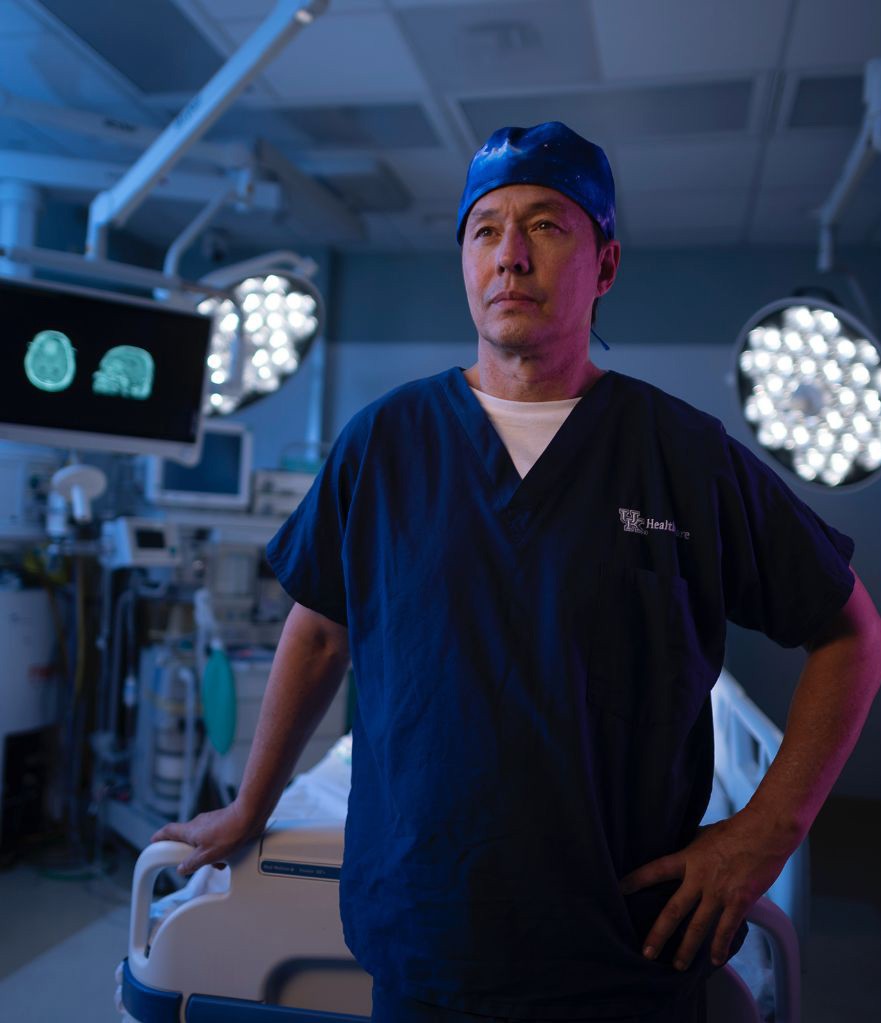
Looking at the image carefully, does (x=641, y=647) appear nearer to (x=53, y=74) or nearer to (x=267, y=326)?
(x=267, y=326)

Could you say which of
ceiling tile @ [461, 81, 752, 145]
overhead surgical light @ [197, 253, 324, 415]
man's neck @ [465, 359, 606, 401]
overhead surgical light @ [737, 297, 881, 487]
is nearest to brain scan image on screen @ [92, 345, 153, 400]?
overhead surgical light @ [197, 253, 324, 415]

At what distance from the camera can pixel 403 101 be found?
10.6 feet

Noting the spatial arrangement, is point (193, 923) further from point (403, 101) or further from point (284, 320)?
point (403, 101)

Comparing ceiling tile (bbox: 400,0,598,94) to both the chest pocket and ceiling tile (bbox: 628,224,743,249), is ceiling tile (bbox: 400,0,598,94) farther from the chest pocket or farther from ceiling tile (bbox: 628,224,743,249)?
the chest pocket

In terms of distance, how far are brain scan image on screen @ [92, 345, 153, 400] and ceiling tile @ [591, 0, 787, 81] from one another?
170 cm

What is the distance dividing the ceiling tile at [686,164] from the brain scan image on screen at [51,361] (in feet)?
7.43

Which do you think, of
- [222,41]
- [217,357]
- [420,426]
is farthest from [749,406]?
[222,41]

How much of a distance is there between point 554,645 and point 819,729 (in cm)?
31

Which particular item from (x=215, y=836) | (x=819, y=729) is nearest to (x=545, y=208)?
(x=819, y=729)

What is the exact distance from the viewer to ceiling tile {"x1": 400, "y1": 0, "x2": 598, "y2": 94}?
2.65 m

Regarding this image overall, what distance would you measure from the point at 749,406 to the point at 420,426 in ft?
4.94

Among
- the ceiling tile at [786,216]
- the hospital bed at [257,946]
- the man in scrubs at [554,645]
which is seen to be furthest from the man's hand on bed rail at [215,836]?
the ceiling tile at [786,216]

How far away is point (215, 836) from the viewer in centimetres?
117

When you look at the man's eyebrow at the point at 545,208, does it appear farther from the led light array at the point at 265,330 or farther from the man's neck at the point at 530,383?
the led light array at the point at 265,330
